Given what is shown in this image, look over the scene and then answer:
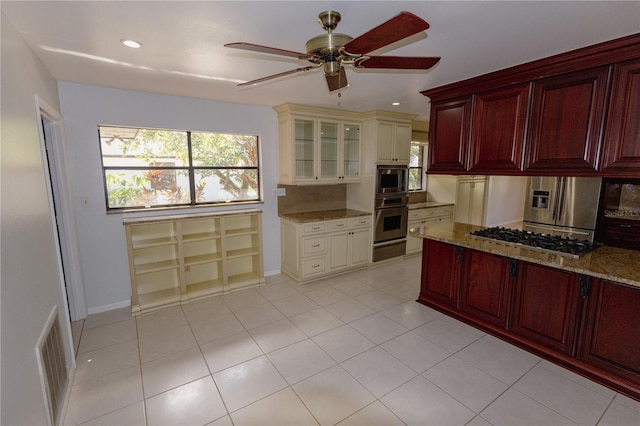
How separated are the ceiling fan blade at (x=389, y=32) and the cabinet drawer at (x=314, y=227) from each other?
9.01ft

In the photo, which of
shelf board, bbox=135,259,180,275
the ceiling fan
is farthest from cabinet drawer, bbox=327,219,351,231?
the ceiling fan

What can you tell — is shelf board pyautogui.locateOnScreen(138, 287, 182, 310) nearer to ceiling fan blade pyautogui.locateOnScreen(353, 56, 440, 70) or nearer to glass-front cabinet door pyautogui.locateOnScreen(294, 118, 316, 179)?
glass-front cabinet door pyautogui.locateOnScreen(294, 118, 316, 179)

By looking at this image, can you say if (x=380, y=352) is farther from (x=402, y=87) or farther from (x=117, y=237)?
(x=117, y=237)

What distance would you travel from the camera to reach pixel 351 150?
4605 millimetres

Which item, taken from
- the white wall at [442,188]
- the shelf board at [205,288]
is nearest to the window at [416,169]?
the white wall at [442,188]

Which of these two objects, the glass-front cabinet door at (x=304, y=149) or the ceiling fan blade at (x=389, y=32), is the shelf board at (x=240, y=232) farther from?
the ceiling fan blade at (x=389, y=32)

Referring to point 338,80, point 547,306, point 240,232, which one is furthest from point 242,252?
point 547,306

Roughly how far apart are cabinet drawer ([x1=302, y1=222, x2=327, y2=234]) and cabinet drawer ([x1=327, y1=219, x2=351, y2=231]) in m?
0.09

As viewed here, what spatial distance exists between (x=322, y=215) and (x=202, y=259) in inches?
68.0

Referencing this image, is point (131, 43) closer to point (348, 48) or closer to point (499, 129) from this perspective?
point (348, 48)

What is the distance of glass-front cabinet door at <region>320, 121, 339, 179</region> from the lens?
14.0ft

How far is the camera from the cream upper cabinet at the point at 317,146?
4.00 m

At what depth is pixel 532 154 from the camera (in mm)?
2506

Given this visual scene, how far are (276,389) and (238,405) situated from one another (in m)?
0.28
